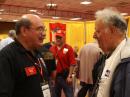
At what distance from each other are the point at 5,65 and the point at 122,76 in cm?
100

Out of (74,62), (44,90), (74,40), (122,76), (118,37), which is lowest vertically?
(74,40)

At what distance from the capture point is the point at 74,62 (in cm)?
586

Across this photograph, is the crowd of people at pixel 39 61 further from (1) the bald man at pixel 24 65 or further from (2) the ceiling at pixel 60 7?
(2) the ceiling at pixel 60 7

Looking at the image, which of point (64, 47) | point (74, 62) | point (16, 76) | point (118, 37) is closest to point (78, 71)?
point (74, 62)

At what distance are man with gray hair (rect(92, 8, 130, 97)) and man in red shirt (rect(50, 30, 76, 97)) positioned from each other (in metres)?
3.60

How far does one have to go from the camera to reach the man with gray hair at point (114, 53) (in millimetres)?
1852

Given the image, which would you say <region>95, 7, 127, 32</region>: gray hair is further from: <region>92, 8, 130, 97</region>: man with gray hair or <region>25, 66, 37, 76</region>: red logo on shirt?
<region>25, 66, 37, 76</region>: red logo on shirt

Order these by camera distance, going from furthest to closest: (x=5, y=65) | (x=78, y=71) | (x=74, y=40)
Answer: (x=74, y=40), (x=78, y=71), (x=5, y=65)

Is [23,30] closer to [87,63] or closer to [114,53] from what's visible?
[114,53]

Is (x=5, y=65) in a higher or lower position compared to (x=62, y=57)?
higher

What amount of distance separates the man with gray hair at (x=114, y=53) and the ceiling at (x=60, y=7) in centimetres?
704

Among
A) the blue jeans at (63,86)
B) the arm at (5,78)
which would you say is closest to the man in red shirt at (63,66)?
the blue jeans at (63,86)

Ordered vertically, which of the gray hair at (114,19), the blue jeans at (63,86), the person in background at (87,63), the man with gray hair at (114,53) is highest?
the gray hair at (114,19)

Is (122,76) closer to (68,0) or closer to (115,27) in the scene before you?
(115,27)
